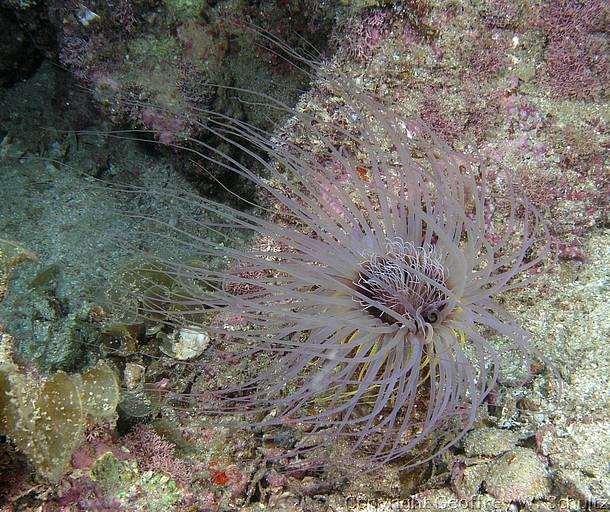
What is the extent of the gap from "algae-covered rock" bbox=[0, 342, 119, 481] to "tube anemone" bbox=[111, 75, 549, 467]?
0.72 meters

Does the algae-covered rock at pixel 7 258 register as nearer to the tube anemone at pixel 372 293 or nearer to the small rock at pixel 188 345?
the tube anemone at pixel 372 293

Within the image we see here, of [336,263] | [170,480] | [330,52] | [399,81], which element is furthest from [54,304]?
[399,81]

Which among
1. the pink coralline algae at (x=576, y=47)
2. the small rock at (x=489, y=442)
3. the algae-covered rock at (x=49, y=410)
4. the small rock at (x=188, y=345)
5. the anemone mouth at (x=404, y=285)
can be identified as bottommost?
the algae-covered rock at (x=49, y=410)

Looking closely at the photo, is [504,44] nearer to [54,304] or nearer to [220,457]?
[220,457]

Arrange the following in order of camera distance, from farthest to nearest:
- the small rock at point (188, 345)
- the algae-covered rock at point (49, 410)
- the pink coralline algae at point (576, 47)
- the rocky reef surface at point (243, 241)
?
the pink coralline algae at point (576, 47)
the small rock at point (188, 345)
the rocky reef surface at point (243, 241)
the algae-covered rock at point (49, 410)

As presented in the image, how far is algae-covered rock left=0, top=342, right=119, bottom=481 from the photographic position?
253cm

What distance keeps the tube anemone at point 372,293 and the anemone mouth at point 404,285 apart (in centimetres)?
2

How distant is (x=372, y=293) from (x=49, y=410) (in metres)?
2.28

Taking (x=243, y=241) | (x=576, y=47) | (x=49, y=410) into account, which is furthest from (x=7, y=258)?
(x=576, y=47)

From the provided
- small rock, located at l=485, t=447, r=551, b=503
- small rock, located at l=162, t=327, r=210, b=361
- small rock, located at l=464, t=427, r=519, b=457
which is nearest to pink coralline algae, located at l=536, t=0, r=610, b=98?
small rock, located at l=464, t=427, r=519, b=457

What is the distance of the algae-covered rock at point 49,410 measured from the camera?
253cm

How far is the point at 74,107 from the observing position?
626cm

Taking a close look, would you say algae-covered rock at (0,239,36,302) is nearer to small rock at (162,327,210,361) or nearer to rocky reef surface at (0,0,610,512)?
rocky reef surface at (0,0,610,512)

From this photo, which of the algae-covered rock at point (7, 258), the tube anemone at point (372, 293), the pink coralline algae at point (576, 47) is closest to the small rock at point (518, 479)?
the tube anemone at point (372, 293)
